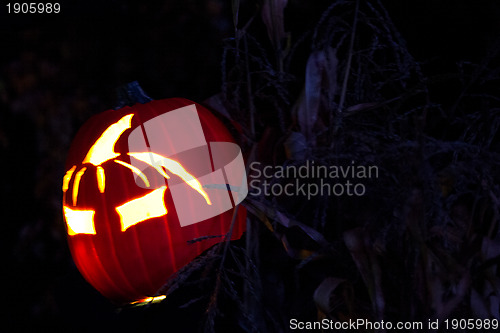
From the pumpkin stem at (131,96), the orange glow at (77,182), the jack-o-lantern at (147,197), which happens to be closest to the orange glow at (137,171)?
the jack-o-lantern at (147,197)

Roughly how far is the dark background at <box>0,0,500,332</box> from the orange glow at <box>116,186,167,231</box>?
461mm

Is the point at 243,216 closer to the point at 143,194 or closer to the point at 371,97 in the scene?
the point at 143,194

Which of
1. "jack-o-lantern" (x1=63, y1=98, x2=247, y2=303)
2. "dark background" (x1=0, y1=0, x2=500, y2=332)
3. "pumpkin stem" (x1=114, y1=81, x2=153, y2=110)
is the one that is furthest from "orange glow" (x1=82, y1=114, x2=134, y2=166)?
"dark background" (x1=0, y1=0, x2=500, y2=332)

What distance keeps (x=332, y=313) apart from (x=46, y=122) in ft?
5.36

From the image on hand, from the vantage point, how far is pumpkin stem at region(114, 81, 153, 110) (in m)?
1.35

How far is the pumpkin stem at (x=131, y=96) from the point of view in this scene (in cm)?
135

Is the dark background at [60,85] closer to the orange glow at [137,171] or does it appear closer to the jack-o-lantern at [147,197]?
the jack-o-lantern at [147,197]

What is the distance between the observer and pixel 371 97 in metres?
0.94

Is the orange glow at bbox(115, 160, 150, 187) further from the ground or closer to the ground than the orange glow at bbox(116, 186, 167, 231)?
further from the ground

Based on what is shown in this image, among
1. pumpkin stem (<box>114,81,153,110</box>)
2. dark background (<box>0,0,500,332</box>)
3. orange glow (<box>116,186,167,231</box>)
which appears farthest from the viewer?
dark background (<box>0,0,500,332</box>)

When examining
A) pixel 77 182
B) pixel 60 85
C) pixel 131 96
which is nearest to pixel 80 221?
pixel 77 182

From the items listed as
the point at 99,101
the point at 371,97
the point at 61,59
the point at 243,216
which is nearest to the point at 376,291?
the point at 371,97

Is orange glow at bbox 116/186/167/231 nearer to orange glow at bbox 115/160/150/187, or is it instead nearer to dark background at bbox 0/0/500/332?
orange glow at bbox 115/160/150/187

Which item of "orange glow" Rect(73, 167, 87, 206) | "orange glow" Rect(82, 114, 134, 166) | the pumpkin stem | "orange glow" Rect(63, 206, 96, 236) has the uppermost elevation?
the pumpkin stem
